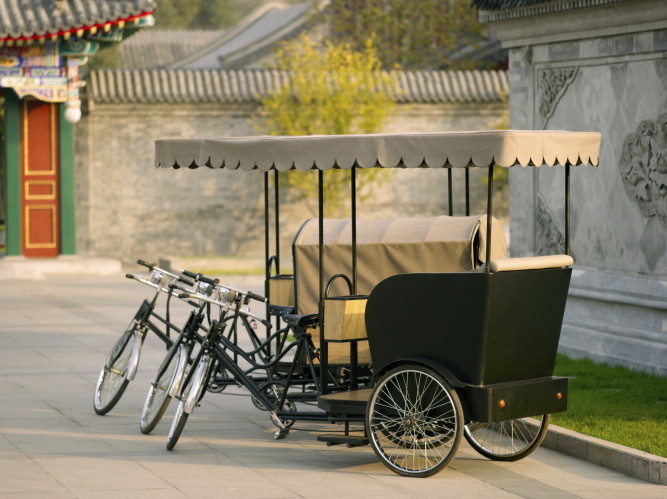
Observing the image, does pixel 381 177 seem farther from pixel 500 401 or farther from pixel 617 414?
pixel 500 401

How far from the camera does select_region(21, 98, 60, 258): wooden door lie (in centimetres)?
1980

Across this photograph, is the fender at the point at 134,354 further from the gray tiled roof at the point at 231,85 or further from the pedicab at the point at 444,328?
the gray tiled roof at the point at 231,85

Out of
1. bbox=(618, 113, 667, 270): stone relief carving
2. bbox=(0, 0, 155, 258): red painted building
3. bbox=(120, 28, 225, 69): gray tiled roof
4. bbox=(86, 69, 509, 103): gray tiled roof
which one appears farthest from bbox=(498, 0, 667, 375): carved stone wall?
bbox=(120, 28, 225, 69): gray tiled roof

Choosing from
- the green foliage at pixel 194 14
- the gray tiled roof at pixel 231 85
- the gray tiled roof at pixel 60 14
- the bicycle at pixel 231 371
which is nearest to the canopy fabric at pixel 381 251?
the bicycle at pixel 231 371

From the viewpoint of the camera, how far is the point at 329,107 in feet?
72.0

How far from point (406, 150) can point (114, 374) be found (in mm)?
2934

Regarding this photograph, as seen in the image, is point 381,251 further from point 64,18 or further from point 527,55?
point 64,18

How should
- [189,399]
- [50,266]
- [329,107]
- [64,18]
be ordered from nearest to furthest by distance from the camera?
1. [189,399]
2. [64,18]
3. [50,266]
4. [329,107]

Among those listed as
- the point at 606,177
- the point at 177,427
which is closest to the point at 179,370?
the point at 177,427

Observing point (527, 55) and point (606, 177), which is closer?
point (606, 177)

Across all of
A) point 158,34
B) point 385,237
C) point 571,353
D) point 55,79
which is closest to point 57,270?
point 55,79

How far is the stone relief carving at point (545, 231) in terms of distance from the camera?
12133mm

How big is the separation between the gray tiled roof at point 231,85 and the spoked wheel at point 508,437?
48.8ft

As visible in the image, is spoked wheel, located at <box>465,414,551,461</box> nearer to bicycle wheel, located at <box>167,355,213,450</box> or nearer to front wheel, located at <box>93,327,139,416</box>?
bicycle wheel, located at <box>167,355,213,450</box>
